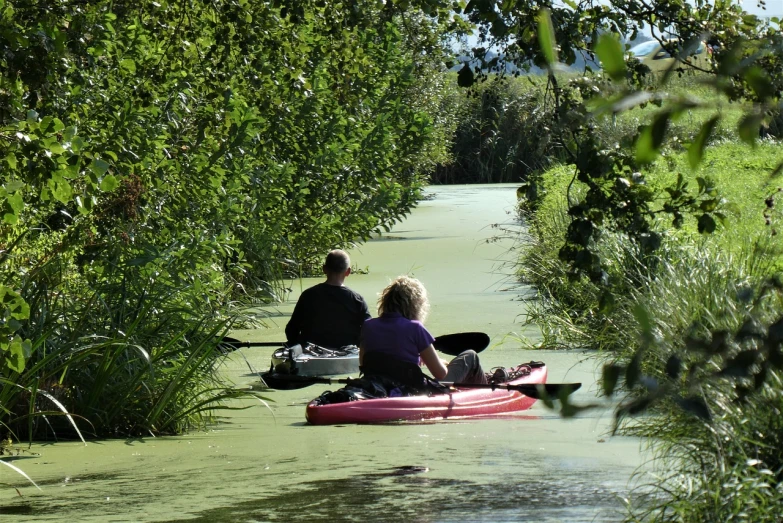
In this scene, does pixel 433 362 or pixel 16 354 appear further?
pixel 433 362

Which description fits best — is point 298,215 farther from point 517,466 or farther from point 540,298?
point 517,466

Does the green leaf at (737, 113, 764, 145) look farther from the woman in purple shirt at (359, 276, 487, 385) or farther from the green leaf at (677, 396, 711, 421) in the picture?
the woman in purple shirt at (359, 276, 487, 385)

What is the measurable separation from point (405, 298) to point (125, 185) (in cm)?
202

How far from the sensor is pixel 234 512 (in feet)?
16.2

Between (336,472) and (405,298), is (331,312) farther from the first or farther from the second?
(336,472)

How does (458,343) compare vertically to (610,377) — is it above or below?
below

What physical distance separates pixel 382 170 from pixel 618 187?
1234 cm

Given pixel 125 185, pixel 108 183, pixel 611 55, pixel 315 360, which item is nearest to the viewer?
pixel 611 55

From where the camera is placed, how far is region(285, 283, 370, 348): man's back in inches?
372

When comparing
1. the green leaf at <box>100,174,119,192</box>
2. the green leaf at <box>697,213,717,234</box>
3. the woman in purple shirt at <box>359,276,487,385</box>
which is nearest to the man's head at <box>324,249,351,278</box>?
the woman in purple shirt at <box>359,276,487,385</box>

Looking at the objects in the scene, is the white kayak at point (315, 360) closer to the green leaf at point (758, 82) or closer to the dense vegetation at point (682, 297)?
the dense vegetation at point (682, 297)

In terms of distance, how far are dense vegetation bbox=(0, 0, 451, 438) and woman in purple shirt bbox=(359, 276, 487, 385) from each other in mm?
986

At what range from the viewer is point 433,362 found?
8109 millimetres

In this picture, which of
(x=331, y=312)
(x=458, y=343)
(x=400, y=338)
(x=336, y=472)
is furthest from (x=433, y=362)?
(x=336, y=472)
